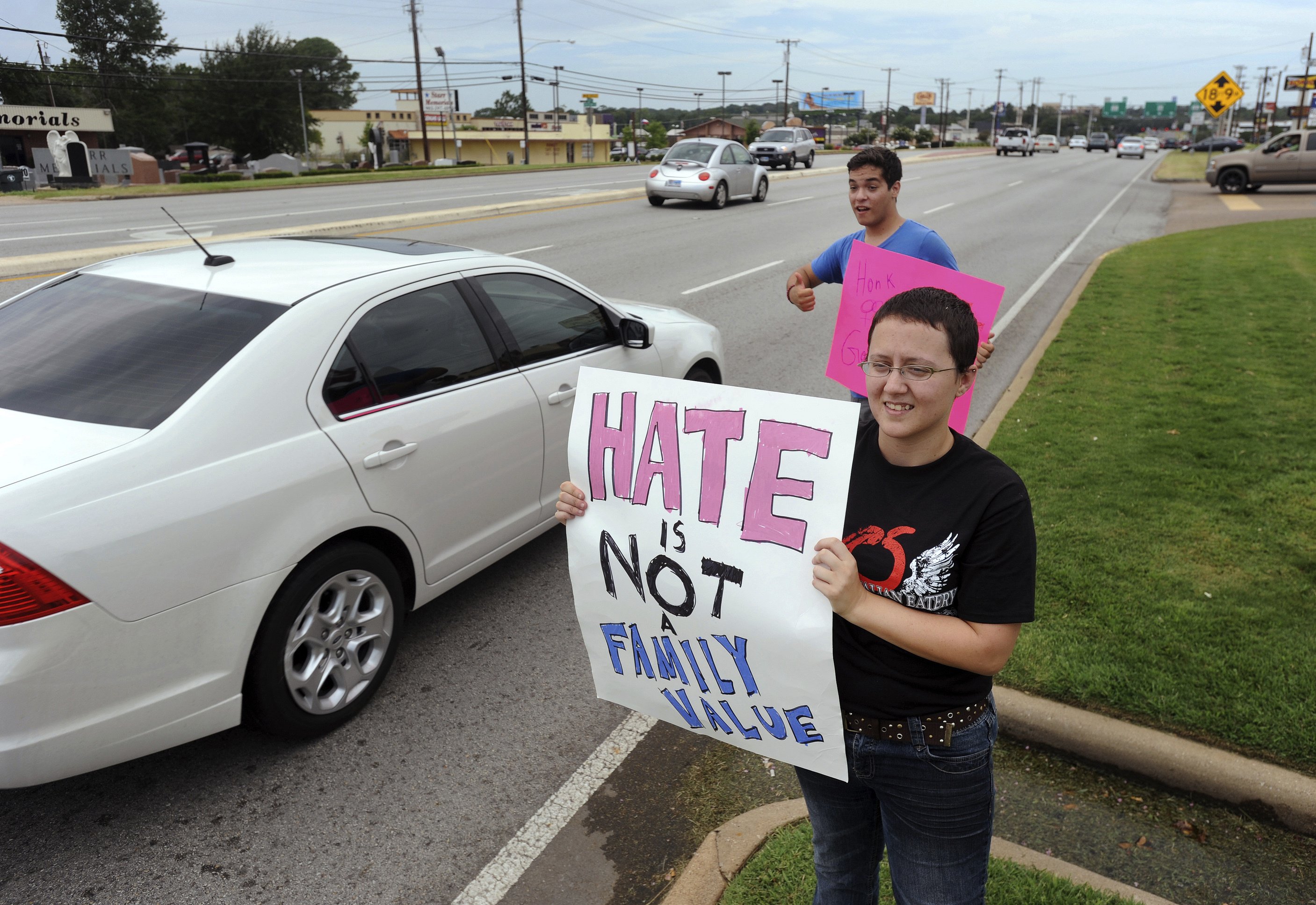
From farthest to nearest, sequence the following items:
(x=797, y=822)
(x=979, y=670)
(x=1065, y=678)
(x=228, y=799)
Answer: (x=1065, y=678) → (x=228, y=799) → (x=797, y=822) → (x=979, y=670)

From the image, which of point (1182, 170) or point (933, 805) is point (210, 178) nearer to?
point (933, 805)

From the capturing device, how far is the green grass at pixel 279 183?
86.3 ft

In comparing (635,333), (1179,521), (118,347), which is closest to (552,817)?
(118,347)

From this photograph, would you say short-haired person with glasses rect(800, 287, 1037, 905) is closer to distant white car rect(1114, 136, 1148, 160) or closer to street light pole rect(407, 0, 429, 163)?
street light pole rect(407, 0, 429, 163)

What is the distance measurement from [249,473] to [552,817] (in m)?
1.54

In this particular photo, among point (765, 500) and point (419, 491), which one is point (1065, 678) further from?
point (419, 491)

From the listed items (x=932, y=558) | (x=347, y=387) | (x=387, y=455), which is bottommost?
(x=387, y=455)

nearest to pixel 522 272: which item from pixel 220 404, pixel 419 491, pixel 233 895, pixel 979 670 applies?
pixel 419 491

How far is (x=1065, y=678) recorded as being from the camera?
3594 millimetres

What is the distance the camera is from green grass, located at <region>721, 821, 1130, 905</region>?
2643 mm

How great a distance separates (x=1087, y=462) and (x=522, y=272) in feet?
12.3

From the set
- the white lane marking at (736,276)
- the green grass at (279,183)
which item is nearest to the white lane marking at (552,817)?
the white lane marking at (736,276)

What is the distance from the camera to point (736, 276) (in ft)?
44.3

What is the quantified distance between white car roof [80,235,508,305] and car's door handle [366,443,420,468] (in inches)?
26.4
